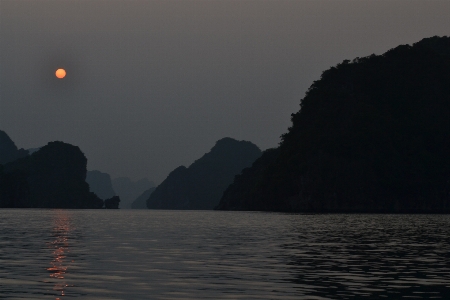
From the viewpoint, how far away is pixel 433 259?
132ft

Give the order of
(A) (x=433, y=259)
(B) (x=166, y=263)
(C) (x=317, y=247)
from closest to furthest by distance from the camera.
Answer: (B) (x=166, y=263), (A) (x=433, y=259), (C) (x=317, y=247)

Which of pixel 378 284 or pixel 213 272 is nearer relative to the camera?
pixel 378 284

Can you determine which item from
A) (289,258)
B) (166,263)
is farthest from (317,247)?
(166,263)

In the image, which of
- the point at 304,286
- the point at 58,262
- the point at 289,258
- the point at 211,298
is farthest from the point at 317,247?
the point at 211,298

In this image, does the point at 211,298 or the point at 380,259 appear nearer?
the point at 211,298

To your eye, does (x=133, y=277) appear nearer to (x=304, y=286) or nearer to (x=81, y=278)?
(x=81, y=278)

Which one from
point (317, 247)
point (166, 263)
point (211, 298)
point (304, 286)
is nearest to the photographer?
point (211, 298)

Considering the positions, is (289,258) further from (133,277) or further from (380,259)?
(133,277)

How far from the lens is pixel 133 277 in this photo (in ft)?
100

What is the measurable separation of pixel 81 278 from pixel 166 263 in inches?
302

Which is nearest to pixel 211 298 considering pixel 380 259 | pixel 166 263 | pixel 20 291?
pixel 20 291

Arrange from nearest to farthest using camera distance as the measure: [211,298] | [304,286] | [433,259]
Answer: [211,298] → [304,286] → [433,259]

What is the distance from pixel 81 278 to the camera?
30.1 meters

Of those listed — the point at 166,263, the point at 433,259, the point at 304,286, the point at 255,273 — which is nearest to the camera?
the point at 304,286
